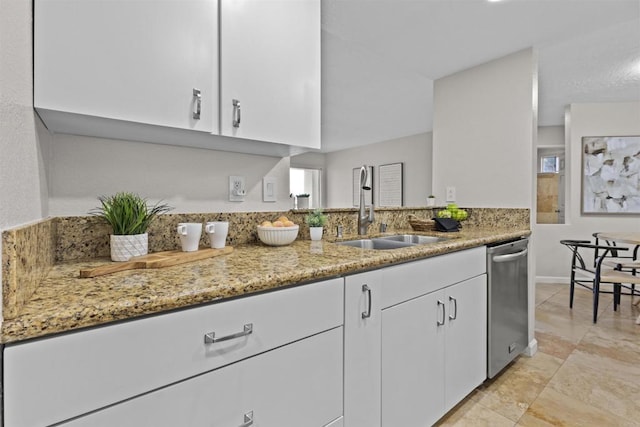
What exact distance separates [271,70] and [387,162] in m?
4.99

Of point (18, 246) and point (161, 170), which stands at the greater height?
point (161, 170)

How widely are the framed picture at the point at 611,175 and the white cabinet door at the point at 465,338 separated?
3537 mm

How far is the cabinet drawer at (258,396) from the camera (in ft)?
2.30

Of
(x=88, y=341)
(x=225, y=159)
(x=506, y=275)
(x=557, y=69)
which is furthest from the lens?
(x=557, y=69)

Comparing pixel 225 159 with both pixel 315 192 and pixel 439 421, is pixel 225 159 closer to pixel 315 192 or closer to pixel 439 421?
pixel 439 421

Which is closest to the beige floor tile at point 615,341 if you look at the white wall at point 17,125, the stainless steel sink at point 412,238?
the stainless steel sink at point 412,238

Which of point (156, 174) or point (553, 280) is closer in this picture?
point (156, 174)

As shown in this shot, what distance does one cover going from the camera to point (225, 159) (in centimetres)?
154

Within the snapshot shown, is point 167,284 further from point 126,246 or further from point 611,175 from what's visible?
point 611,175

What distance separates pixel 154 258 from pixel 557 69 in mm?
3684

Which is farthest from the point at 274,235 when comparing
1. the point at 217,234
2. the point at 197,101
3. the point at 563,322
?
the point at 563,322

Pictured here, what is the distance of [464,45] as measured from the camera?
7.64 feet

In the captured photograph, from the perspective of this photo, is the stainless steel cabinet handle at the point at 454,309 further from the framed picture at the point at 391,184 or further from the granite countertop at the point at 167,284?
the framed picture at the point at 391,184

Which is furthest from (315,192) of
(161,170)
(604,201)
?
(161,170)
